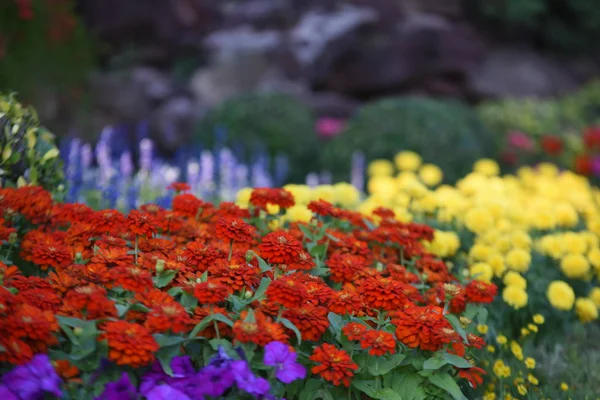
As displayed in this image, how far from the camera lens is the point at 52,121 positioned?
25.5 feet

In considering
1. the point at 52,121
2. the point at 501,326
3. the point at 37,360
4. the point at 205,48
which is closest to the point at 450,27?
the point at 205,48

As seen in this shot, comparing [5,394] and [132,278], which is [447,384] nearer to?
[132,278]

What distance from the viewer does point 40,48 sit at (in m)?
7.38

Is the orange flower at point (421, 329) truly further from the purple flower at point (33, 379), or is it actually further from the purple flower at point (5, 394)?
the purple flower at point (5, 394)

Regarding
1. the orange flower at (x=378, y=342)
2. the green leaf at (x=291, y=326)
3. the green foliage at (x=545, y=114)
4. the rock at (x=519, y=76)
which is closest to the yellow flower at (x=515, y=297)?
the orange flower at (x=378, y=342)

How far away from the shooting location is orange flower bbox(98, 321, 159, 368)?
5.94 ft

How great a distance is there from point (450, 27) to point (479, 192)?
20.6ft

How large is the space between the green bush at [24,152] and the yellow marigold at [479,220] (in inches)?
84.2

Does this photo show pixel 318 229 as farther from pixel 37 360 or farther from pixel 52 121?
pixel 52 121

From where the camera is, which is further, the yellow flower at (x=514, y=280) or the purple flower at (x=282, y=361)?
the yellow flower at (x=514, y=280)

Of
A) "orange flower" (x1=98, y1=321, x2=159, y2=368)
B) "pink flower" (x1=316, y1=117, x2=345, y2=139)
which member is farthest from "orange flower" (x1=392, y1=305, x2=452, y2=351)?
"pink flower" (x1=316, y1=117, x2=345, y2=139)

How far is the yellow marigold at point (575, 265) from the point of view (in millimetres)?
3361

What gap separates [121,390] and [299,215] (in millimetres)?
1444

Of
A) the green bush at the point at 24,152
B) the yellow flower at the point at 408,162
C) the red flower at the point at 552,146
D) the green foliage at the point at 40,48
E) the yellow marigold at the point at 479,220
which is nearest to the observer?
the green bush at the point at 24,152
